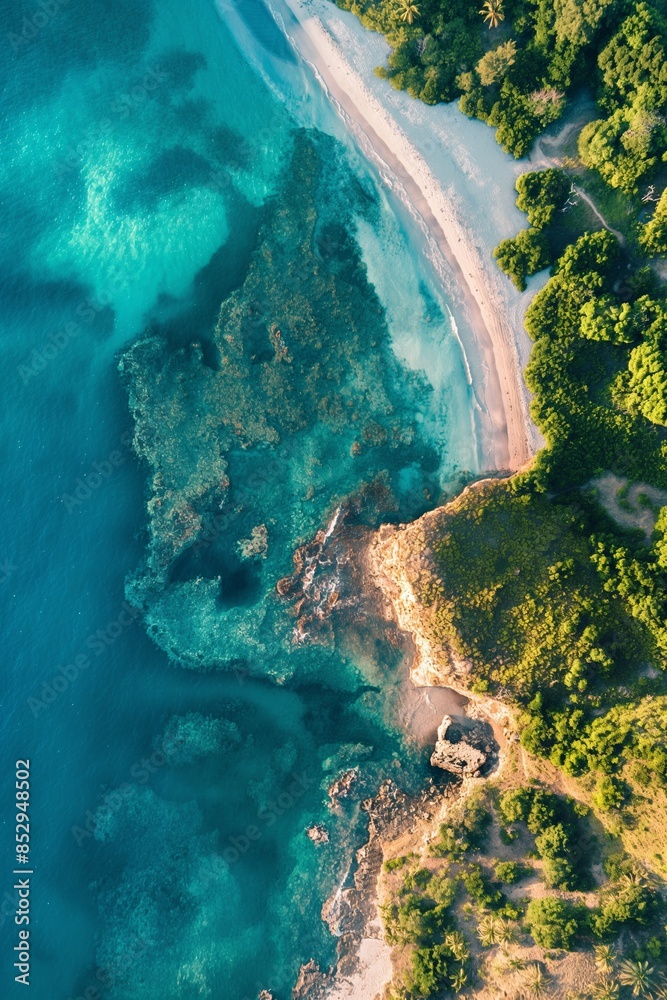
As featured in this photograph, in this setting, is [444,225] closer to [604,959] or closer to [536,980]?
[604,959]

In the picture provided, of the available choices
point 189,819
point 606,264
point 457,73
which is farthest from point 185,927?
point 457,73

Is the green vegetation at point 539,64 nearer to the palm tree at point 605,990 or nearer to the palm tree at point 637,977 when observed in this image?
the palm tree at point 637,977

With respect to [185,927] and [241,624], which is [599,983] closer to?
[185,927]

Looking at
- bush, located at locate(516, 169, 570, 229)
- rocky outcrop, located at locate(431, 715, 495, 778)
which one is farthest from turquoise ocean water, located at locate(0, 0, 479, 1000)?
bush, located at locate(516, 169, 570, 229)

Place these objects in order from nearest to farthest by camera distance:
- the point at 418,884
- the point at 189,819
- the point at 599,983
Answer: the point at 599,983 → the point at 418,884 → the point at 189,819

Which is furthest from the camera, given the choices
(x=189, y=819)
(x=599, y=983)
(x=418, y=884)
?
(x=189, y=819)

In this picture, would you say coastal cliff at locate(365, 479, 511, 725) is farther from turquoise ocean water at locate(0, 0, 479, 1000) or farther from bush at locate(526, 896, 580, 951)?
bush at locate(526, 896, 580, 951)
